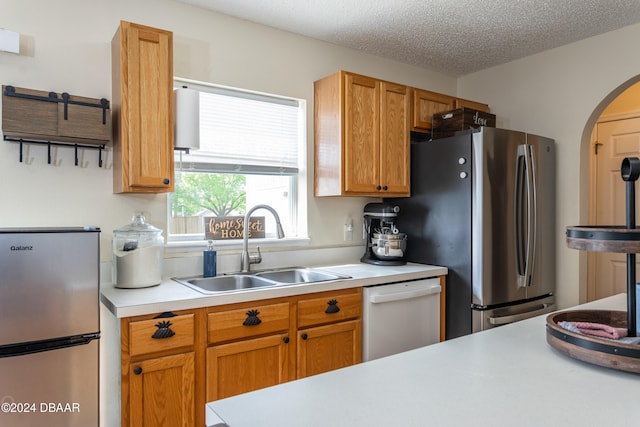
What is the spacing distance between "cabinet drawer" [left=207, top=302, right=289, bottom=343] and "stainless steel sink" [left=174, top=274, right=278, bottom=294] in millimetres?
280

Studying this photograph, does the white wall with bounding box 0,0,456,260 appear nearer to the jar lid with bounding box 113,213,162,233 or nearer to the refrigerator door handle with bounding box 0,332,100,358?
the jar lid with bounding box 113,213,162,233

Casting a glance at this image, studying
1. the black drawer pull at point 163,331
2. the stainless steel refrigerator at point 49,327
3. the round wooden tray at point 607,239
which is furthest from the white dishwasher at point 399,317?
the round wooden tray at point 607,239

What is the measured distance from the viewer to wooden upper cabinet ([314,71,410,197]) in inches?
116

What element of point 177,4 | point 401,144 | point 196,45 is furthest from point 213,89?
point 401,144

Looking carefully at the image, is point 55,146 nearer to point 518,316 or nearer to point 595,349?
point 595,349

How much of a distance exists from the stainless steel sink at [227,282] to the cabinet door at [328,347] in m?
0.37

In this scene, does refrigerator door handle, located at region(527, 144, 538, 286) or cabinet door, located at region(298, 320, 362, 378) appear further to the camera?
refrigerator door handle, located at region(527, 144, 538, 286)

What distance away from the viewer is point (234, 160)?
2904mm

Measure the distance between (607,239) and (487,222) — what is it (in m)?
1.90

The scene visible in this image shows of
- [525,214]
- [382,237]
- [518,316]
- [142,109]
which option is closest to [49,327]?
[142,109]

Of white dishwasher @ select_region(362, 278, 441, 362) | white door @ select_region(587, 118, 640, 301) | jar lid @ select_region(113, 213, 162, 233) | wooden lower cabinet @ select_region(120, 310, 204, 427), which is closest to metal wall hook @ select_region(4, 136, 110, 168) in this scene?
jar lid @ select_region(113, 213, 162, 233)

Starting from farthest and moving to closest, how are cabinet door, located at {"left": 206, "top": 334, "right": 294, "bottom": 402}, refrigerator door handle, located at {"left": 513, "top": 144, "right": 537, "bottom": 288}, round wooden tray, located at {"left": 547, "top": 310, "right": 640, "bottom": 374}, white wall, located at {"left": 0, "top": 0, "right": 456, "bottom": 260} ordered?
refrigerator door handle, located at {"left": 513, "top": 144, "right": 537, "bottom": 288} < white wall, located at {"left": 0, "top": 0, "right": 456, "bottom": 260} < cabinet door, located at {"left": 206, "top": 334, "right": 294, "bottom": 402} < round wooden tray, located at {"left": 547, "top": 310, "right": 640, "bottom": 374}

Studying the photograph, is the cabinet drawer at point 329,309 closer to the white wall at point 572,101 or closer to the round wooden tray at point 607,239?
the round wooden tray at point 607,239

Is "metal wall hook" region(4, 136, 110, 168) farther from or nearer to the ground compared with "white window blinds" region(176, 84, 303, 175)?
nearer to the ground
